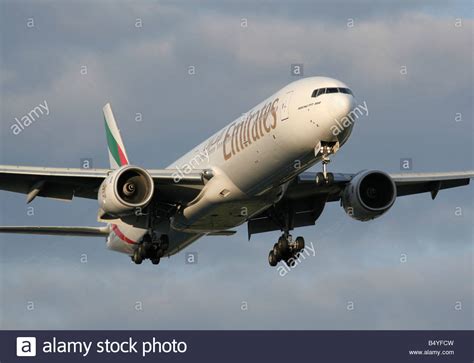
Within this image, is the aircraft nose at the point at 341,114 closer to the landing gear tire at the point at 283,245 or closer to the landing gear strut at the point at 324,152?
the landing gear strut at the point at 324,152

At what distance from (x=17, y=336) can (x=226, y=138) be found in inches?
472

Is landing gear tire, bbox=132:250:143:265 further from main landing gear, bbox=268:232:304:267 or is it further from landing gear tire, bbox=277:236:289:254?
landing gear tire, bbox=277:236:289:254

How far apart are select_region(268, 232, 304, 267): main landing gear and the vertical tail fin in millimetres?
10467

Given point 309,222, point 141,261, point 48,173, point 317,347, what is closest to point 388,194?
point 309,222

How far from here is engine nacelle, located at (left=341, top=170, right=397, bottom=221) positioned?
153 feet

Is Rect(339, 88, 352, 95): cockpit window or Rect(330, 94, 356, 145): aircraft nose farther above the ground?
Rect(339, 88, 352, 95): cockpit window

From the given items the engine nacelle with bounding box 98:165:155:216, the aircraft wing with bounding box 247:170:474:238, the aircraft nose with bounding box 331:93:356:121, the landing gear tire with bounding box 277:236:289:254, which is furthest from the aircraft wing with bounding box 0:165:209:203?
the aircraft nose with bounding box 331:93:356:121

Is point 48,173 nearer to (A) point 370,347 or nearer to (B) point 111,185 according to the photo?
(B) point 111,185

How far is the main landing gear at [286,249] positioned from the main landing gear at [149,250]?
4.67m

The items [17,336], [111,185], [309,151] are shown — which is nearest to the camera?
[309,151]

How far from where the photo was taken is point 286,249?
158 feet

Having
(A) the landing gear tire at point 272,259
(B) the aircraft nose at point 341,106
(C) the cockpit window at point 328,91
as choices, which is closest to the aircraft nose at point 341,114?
(B) the aircraft nose at point 341,106

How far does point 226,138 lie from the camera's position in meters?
44.0

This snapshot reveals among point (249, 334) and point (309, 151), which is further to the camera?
point (249, 334)
